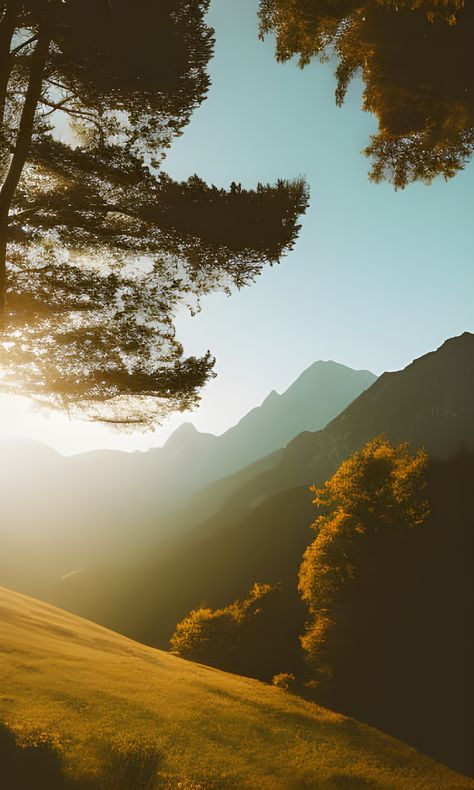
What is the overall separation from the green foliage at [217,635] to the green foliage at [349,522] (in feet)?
25.3

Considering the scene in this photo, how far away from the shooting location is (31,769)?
8969 millimetres

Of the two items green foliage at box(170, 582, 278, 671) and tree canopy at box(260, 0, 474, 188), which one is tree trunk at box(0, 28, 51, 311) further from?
green foliage at box(170, 582, 278, 671)

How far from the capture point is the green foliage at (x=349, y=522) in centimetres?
2611

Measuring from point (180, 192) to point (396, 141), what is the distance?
5090mm

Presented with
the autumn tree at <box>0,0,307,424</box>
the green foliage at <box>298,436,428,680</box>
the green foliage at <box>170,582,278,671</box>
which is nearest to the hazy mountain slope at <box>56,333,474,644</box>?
the green foliage at <box>170,582,278,671</box>

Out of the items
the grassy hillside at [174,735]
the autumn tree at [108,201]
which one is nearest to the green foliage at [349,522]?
the grassy hillside at [174,735]

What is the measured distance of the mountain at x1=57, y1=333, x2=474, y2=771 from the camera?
21688mm

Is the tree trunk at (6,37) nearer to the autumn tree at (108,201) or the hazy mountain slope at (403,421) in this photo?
the autumn tree at (108,201)

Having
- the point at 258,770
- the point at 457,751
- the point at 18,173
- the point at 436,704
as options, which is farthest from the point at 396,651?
the point at 18,173

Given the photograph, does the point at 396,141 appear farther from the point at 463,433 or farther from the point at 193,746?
the point at 463,433

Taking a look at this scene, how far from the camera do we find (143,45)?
26.9 ft

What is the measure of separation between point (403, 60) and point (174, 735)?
18.0 m

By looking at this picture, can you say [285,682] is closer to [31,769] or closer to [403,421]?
[31,769]

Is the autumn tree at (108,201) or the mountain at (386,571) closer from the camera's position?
the autumn tree at (108,201)
